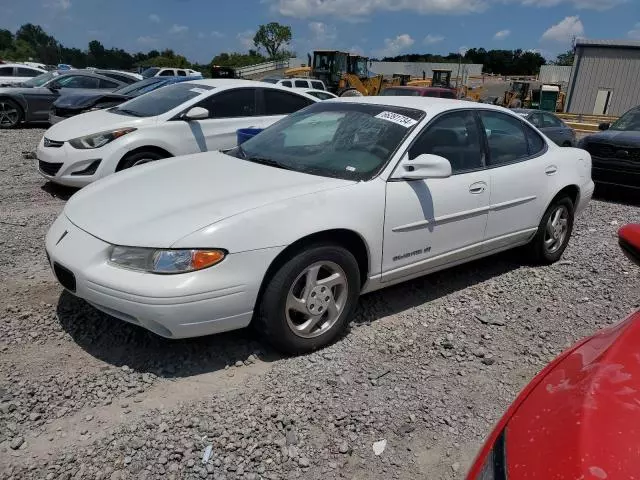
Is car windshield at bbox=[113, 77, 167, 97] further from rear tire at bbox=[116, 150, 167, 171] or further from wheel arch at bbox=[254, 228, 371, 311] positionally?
wheel arch at bbox=[254, 228, 371, 311]

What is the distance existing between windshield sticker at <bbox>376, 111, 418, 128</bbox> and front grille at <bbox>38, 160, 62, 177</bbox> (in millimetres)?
4223

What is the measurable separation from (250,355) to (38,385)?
114 centimetres

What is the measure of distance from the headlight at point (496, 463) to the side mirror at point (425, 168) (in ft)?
6.77

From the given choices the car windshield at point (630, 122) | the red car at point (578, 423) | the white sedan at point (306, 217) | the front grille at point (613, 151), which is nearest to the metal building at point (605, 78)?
the car windshield at point (630, 122)

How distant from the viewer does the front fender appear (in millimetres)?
2756

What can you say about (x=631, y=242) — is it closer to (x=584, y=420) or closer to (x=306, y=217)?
(x=584, y=420)

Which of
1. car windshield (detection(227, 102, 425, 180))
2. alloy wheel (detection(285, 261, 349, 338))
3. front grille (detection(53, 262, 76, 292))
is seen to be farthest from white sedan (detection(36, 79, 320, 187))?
alloy wheel (detection(285, 261, 349, 338))

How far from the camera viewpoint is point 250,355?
3.16 m

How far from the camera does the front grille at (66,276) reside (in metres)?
2.91

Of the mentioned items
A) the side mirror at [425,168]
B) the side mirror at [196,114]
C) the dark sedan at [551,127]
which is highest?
the side mirror at [425,168]

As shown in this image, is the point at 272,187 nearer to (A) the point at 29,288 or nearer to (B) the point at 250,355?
(B) the point at 250,355

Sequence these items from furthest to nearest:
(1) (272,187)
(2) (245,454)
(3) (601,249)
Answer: (3) (601,249) < (1) (272,187) < (2) (245,454)

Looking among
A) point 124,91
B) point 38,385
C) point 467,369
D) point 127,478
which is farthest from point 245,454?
point 124,91

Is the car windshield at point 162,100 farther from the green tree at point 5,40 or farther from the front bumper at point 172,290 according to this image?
the green tree at point 5,40
